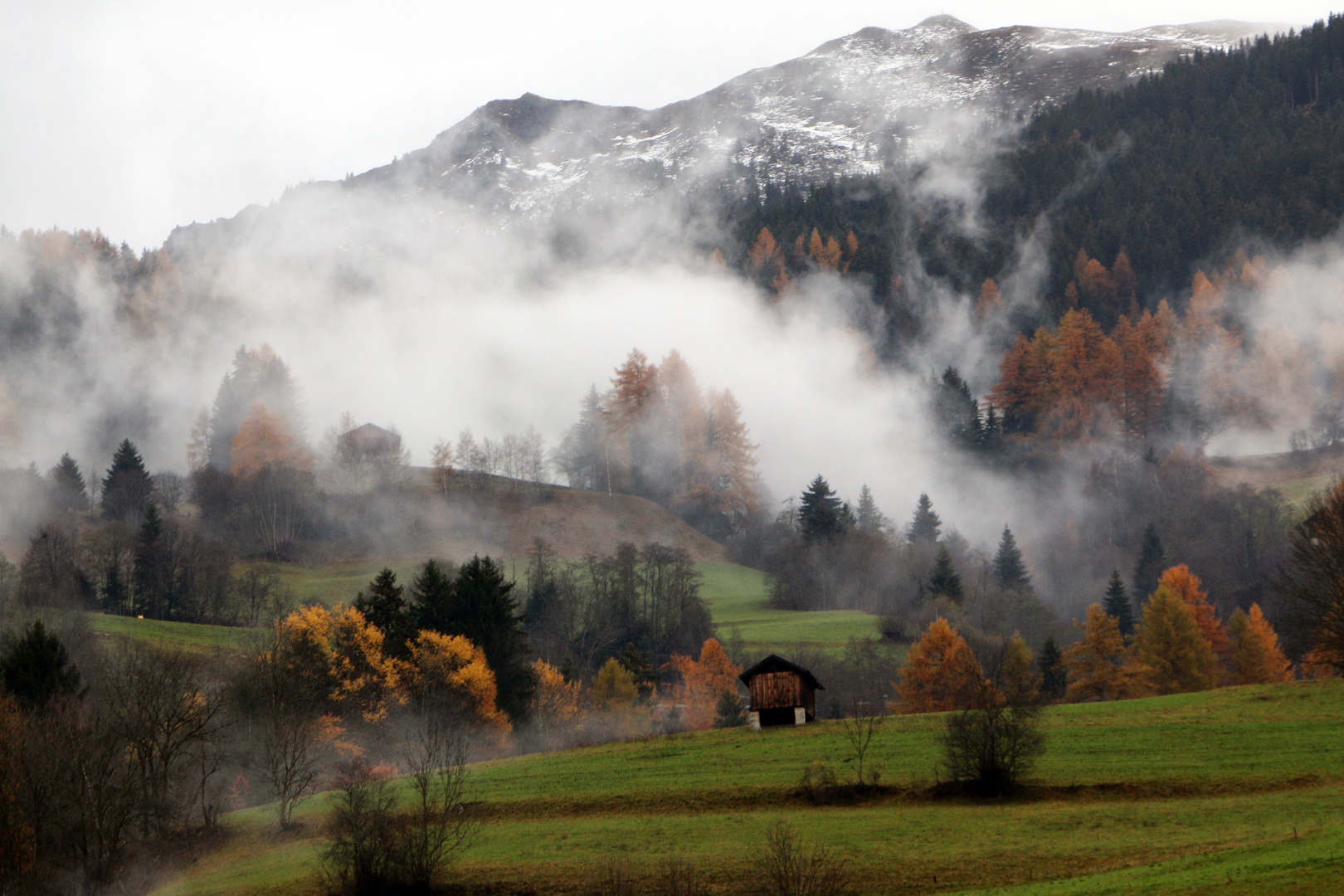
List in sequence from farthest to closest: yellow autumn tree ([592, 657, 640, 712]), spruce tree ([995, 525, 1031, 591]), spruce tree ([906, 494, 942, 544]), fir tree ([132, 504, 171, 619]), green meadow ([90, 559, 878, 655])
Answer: spruce tree ([906, 494, 942, 544])
spruce tree ([995, 525, 1031, 591])
fir tree ([132, 504, 171, 619])
green meadow ([90, 559, 878, 655])
yellow autumn tree ([592, 657, 640, 712])

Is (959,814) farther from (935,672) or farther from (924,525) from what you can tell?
(924,525)

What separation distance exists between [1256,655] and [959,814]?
41.9 metres

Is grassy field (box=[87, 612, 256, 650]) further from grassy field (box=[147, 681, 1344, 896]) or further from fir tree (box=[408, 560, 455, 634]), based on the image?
grassy field (box=[147, 681, 1344, 896])

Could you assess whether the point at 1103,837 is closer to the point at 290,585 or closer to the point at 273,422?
the point at 290,585

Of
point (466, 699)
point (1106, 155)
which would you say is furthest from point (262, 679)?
point (1106, 155)

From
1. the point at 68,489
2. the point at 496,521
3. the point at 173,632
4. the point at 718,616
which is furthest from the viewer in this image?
the point at 68,489

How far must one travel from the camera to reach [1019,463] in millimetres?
122688

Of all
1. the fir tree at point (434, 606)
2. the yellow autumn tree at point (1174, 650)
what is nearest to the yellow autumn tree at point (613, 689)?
the fir tree at point (434, 606)

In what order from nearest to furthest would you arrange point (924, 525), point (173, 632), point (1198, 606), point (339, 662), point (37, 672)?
point (37, 672), point (339, 662), point (1198, 606), point (173, 632), point (924, 525)

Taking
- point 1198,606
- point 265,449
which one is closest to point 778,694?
point 1198,606

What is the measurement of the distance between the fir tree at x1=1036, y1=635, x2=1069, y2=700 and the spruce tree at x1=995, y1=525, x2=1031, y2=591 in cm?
2696

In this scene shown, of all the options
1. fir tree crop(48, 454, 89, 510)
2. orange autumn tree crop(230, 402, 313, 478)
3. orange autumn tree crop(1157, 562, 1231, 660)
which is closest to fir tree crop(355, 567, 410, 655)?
orange autumn tree crop(230, 402, 313, 478)

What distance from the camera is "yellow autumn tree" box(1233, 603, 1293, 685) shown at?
62.0 m

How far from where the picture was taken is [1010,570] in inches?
3693
